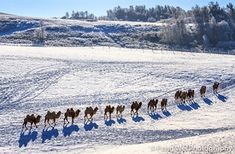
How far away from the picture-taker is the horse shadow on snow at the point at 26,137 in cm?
2842

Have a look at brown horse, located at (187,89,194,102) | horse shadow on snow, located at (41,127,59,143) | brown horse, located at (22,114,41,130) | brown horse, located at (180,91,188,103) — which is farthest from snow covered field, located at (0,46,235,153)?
brown horse, located at (180,91,188,103)

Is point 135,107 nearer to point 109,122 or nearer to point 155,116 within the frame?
point 155,116

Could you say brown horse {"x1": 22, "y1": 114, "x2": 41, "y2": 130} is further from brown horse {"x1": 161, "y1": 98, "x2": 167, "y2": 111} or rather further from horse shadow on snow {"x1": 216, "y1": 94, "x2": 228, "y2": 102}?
horse shadow on snow {"x1": 216, "y1": 94, "x2": 228, "y2": 102}

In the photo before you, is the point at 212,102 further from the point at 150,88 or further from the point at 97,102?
the point at 97,102

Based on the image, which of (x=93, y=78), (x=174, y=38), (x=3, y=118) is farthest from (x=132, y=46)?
(x=3, y=118)

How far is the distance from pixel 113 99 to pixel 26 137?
11.7 metres

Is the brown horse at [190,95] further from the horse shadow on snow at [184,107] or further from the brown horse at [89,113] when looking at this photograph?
the brown horse at [89,113]

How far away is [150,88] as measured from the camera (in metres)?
43.5

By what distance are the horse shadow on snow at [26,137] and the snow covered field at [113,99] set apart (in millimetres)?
57

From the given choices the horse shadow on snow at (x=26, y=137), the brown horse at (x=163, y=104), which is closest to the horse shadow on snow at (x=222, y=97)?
the brown horse at (x=163, y=104)

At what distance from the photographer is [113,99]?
3978 centimetres

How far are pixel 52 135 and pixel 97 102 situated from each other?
30.6ft

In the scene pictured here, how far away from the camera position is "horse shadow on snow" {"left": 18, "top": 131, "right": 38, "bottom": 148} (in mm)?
28422

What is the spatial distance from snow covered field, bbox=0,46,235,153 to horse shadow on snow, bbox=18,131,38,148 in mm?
57
